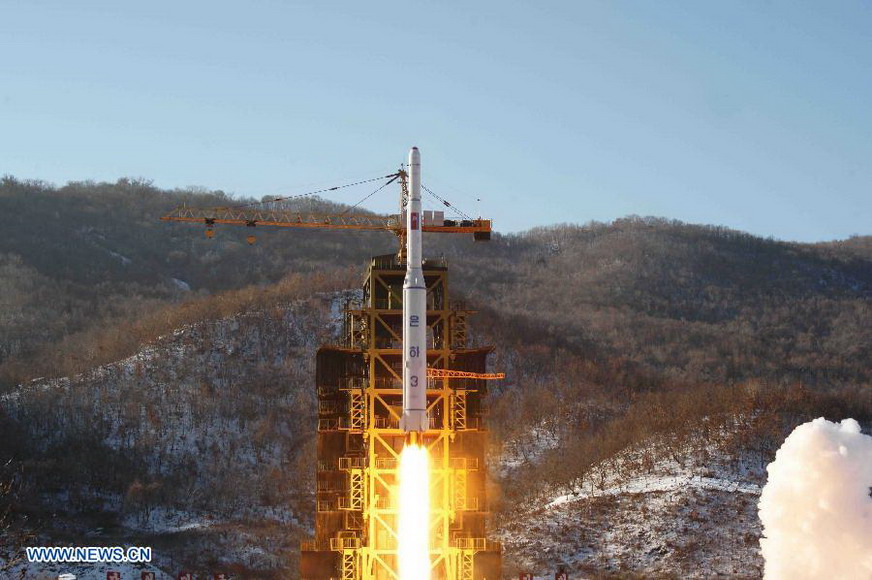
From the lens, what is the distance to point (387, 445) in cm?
7281

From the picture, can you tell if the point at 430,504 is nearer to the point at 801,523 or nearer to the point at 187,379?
the point at 801,523

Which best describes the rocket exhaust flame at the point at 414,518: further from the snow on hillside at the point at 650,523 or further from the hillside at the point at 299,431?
the hillside at the point at 299,431

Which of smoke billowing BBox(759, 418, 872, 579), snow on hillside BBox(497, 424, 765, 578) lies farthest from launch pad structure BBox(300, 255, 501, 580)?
smoke billowing BBox(759, 418, 872, 579)

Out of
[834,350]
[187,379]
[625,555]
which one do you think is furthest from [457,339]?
[834,350]

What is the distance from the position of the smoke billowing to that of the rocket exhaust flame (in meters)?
25.7

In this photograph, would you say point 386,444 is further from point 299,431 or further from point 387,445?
point 299,431

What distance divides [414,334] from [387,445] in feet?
29.5

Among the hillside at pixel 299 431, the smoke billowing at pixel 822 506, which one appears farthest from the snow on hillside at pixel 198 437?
the smoke billowing at pixel 822 506

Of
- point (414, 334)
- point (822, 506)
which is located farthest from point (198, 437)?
point (822, 506)

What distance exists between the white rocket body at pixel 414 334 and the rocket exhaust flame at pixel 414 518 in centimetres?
366

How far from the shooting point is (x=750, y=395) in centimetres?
11862

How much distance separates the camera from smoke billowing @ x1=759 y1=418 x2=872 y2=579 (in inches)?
1779

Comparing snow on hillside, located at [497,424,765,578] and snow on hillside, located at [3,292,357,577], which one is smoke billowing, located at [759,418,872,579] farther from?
snow on hillside, located at [3,292,357,577]

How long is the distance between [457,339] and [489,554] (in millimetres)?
13026
